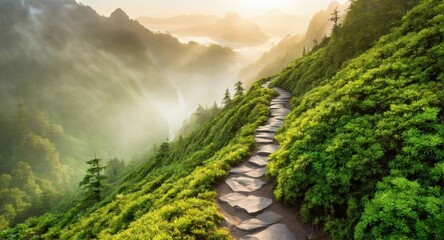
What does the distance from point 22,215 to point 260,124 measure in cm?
13492

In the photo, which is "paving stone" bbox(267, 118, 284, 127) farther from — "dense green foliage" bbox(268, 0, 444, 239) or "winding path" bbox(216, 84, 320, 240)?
"dense green foliage" bbox(268, 0, 444, 239)

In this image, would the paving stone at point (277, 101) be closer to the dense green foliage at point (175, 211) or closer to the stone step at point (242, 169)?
the dense green foliage at point (175, 211)

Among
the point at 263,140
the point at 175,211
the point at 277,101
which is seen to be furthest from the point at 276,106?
the point at 175,211

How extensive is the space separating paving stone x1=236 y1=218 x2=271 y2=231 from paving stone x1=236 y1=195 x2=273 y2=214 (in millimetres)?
492

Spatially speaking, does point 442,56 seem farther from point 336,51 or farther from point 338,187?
point 336,51

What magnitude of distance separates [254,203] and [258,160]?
4103 mm

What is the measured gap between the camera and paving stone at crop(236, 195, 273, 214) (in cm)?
1063

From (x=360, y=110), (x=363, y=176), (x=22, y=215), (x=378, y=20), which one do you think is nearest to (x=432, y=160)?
(x=363, y=176)

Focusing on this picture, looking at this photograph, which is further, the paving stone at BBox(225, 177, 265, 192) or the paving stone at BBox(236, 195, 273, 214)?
the paving stone at BBox(225, 177, 265, 192)

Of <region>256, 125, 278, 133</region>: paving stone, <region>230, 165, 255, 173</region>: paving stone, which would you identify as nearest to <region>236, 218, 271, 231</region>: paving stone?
<region>230, 165, 255, 173</region>: paving stone

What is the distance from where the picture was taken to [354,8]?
28.0 m

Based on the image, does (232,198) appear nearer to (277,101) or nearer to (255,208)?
(255,208)

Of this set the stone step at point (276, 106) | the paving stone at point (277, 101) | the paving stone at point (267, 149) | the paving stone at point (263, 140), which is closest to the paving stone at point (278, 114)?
the stone step at point (276, 106)

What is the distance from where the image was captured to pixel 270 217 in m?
10.1
